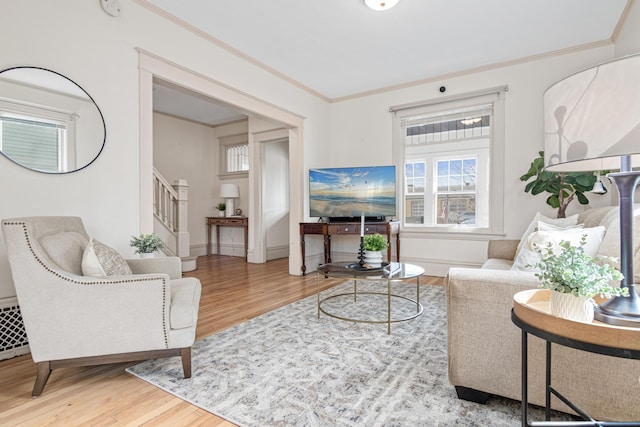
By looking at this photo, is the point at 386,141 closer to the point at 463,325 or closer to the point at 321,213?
the point at 321,213

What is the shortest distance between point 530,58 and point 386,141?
201cm

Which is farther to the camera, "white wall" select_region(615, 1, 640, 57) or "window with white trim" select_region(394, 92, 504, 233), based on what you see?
"window with white trim" select_region(394, 92, 504, 233)

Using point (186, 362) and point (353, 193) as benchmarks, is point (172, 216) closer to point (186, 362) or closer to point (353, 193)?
point (353, 193)

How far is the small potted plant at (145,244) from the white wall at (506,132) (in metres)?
3.22

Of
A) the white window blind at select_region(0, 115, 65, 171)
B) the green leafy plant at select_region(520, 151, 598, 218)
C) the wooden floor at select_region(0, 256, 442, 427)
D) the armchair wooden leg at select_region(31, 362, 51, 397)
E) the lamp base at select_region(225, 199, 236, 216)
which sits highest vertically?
the white window blind at select_region(0, 115, 65, 171)

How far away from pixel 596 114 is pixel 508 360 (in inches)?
42.9

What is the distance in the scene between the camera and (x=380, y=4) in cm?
284

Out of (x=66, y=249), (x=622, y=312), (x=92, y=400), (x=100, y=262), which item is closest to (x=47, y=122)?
(x=66, y=249)

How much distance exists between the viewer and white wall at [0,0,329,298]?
215cm

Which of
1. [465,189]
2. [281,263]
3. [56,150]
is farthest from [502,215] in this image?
[56,150]

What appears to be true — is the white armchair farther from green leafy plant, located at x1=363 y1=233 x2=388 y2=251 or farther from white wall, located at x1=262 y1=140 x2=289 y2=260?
white wall, located at x1=262 y1=140 x2=289 y2=260

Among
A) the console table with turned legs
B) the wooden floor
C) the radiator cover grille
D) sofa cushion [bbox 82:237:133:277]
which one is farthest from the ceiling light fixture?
the console table with turned legs

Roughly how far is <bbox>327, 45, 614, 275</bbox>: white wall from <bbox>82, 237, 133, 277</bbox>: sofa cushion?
3.72 meters

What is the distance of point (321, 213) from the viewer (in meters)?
4.77
